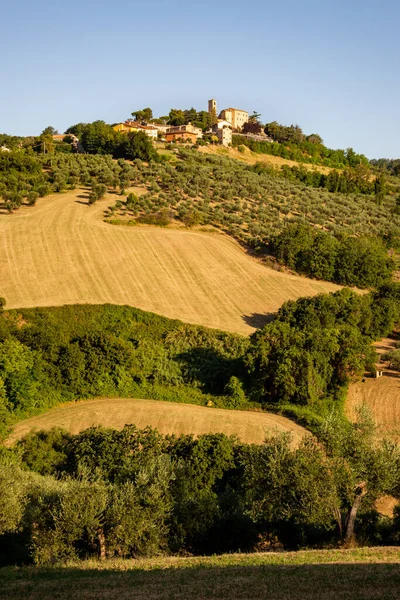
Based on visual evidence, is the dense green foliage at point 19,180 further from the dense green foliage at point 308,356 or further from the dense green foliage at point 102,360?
the dense green foliage at point 308,356

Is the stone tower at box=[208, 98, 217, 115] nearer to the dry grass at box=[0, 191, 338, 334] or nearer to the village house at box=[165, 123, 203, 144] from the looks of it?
the village house at box=[165, 123, 203, 144]

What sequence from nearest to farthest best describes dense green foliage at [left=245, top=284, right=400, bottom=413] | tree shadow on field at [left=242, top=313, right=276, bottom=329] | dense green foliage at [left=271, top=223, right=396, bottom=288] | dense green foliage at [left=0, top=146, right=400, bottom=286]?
1. dense green foliage at [left=245, top=284, right=400, bottom=413]
2. tree shadow on field at [left=242, top=313, right=276, bottom=329]
3. dense green foliage at [left=271, top=223, right=396, bottom=288]
4. dense green foliage at [left=0, top=146, right=400, bottom=286]

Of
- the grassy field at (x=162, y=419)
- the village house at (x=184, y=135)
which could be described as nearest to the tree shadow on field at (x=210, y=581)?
the grassy field at (x=162, y=419)

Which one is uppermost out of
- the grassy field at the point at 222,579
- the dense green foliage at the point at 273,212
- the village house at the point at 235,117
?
the village house at the point at 235,117

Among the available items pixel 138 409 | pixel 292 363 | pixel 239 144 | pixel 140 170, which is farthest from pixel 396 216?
pixel 138 409

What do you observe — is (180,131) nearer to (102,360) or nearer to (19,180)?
(19,180)

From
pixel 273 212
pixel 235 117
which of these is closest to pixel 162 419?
pixel 273 212

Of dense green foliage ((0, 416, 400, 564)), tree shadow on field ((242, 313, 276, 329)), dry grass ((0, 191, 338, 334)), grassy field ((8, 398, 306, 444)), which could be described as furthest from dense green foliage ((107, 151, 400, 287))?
dense green foliage ((0, 416, 400, 564))
